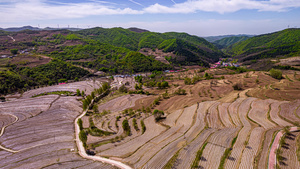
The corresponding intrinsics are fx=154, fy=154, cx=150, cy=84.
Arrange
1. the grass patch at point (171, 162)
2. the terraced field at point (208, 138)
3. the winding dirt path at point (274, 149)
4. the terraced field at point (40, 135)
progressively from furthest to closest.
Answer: the terraced field at point (40, 135)
the terraced field at point (208, 138)
the grass patch at point (171, 162)
the winding dirt path at point (274, 149)

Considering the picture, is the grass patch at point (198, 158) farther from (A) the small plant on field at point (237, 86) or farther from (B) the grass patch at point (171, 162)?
(A) the small plant on field at point (237, 86)

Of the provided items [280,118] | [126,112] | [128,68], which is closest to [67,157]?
[126,112]

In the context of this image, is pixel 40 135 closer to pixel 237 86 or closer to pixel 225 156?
pixel 225 156

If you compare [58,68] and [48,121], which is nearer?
[48,121]

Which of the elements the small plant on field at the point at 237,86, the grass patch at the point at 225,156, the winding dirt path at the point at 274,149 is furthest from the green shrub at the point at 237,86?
the grass patch at the point at 225,156

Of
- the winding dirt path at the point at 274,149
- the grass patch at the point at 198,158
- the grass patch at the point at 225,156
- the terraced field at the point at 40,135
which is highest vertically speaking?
the winding dirt path at the point at 274,149

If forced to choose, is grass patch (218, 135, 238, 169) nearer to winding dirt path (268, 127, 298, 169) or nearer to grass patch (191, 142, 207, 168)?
grass patch (191, 142, 207, 168)

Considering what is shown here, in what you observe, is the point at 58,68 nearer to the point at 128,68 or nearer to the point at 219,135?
the point at 128,68

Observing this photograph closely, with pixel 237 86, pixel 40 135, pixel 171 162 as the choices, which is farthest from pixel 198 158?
pixel 237 86

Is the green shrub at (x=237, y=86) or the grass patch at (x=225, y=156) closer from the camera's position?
the grass patch at (x=225, y=156)

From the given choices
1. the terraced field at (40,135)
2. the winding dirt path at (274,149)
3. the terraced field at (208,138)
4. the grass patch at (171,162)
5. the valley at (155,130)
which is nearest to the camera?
the winding dirt path at (274,149)

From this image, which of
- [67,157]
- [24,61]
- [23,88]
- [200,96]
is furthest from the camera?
[24,61]
